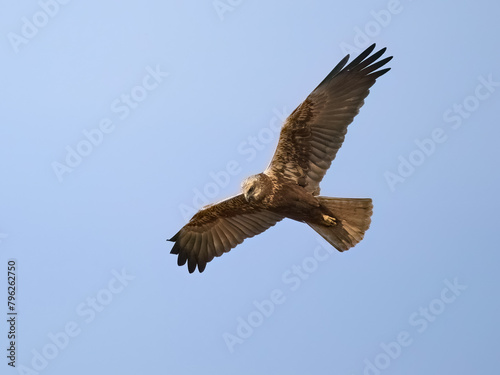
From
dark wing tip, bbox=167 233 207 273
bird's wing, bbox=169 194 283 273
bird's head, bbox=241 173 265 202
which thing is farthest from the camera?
dark wing tip, bbox=167 233 207 273

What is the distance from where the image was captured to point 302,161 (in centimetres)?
1129

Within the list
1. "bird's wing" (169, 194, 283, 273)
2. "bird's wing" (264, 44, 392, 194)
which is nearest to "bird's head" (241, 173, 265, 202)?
"bird's wing" (264, 44, 392, 194)

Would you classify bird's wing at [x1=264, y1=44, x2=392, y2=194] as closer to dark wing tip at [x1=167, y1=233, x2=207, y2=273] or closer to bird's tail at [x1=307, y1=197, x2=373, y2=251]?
bird's tail at [x1=307, y1=197, x2=373, y2=251]

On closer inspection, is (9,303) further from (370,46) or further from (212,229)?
(370,46)

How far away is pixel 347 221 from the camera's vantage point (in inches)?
443

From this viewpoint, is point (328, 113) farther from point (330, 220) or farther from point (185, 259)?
point (185, 259)

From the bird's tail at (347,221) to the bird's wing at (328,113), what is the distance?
23.0 inches

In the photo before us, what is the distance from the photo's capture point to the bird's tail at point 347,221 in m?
11.1

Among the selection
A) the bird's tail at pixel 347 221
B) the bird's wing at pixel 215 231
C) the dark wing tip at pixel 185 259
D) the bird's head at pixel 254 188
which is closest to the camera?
the bird's head at pixel 254 188

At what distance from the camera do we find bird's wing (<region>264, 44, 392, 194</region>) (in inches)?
434

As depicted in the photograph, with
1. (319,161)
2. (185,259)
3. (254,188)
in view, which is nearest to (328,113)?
(319,161)

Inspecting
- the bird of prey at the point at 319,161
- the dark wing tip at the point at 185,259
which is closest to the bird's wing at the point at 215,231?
the dark wing tip at the point at 185,259

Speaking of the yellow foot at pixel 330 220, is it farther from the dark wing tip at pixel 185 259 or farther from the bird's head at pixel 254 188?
the dark wing tip at pixel 185 259

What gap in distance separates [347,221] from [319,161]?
92 cm
